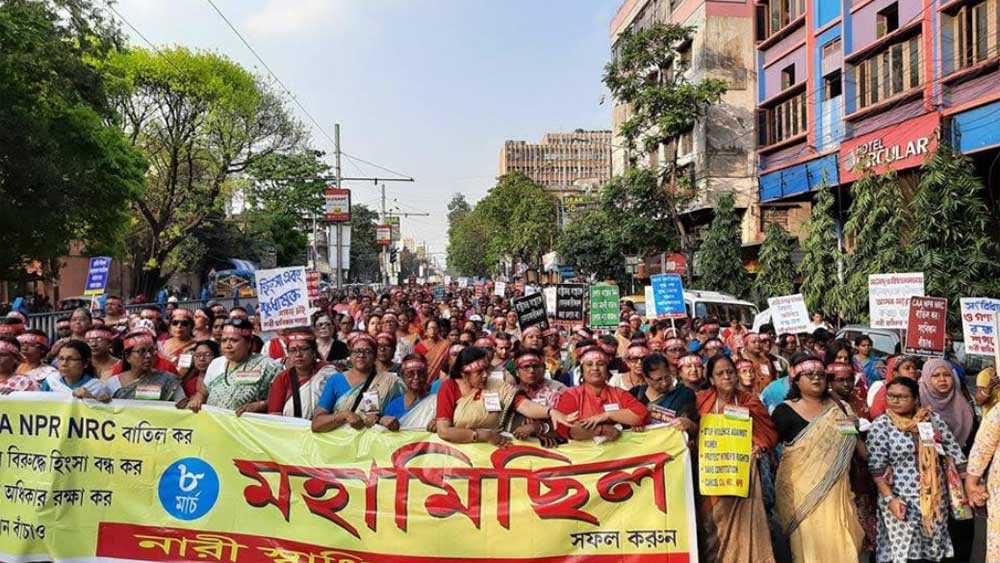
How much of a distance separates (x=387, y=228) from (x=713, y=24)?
91.1 ft

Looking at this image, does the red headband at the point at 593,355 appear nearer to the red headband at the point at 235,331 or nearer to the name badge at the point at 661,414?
the name badge at the point at 661,414

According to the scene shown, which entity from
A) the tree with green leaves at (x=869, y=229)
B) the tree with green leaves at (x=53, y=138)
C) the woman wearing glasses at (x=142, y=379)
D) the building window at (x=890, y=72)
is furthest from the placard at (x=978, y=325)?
the tree with green leaves at (x=53, y=138)

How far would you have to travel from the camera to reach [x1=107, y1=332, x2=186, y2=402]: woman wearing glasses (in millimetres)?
5785

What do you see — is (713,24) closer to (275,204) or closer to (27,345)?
(275,204)

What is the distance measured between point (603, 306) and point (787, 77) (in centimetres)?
1855

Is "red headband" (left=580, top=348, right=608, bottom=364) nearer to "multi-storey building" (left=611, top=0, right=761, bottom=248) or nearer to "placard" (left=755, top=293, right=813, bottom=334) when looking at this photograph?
"placard" (left=755, top=293, right=813, bottom=334)

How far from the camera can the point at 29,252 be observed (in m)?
22.1

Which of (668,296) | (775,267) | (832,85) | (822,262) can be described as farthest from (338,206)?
(668,296)

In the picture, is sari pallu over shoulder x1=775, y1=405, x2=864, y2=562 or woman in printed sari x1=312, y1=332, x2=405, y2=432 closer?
sari pallu over shoulder x1=775, y1=405, x2=864, y2=562

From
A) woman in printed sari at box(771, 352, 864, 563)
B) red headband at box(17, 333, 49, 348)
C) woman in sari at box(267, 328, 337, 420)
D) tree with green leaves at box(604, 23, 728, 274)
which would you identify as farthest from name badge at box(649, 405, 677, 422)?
tree with green leaves at box(604, 23, 728, 274)

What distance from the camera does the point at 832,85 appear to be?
24688mm

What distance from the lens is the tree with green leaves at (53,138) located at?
1888cm

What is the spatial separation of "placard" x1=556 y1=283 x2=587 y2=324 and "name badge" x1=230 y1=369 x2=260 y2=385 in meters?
7.84

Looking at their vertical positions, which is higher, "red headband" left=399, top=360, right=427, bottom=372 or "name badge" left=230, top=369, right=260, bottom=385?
"red headband" left=399, top=360, right=427, bottom=372
